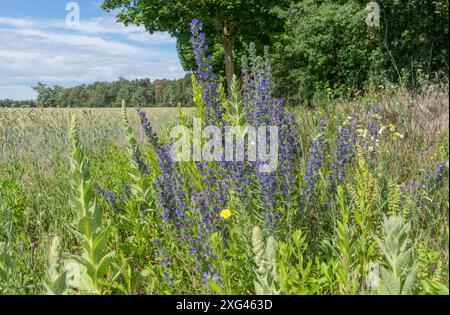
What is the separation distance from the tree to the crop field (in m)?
12.1

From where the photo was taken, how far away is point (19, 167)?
459 cm

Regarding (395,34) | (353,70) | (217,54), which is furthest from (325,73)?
(395,34)

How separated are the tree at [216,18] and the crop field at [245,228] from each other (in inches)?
477

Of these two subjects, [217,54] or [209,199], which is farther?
[217,54]

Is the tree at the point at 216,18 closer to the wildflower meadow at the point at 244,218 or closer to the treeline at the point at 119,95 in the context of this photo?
the treeline at the point at 119,95

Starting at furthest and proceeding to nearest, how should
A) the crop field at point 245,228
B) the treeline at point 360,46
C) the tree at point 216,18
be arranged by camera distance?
the tree at point 216,18, the treeline at point 360,46, the crop field at point 245,228

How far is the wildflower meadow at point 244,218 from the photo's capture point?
2182 millimetres

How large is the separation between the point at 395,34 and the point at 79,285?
12.9 m

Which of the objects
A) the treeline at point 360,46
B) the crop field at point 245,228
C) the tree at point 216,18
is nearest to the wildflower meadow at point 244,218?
the crop field at point 245,228

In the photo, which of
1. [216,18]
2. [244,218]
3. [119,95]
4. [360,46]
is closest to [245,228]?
[244,218]

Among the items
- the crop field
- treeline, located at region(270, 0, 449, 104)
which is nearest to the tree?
treeline, located at region(270, 0, 449, 104)

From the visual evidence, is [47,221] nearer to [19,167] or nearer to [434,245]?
[19,167]

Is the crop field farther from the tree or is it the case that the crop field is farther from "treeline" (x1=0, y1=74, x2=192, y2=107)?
the tree
